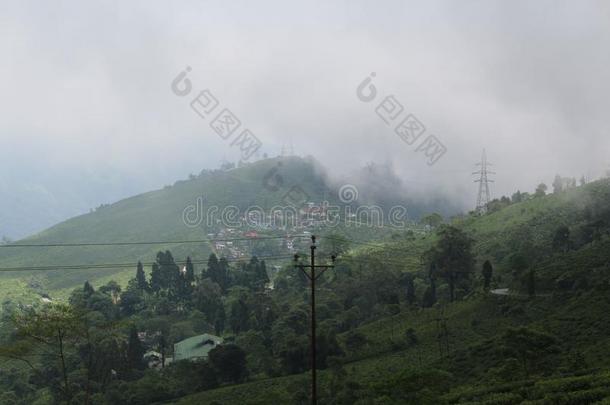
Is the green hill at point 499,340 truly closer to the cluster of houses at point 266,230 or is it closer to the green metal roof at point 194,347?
the green metal roof at point 194,347

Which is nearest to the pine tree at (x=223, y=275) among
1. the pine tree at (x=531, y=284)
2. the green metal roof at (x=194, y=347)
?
the green metal roof at (x=194, y=347)

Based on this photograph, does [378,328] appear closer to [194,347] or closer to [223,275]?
[194,347]

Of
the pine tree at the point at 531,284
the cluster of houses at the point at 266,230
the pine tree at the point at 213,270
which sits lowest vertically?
the pine tree at the point at 531,284

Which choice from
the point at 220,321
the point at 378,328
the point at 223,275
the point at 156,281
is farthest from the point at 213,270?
the point at 378,328

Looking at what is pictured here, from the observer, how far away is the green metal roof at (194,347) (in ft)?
257

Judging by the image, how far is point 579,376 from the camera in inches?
1485

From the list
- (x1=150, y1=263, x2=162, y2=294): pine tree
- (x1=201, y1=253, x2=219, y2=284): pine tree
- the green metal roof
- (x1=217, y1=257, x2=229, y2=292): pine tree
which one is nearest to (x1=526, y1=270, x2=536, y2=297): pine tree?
the green metal roof

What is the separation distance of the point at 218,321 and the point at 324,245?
126 ft

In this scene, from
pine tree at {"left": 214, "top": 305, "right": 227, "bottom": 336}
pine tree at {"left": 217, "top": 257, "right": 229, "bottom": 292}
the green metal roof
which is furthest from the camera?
pine tree at {"left": 217, "top": 257, "right": 229, "bottom": 292}

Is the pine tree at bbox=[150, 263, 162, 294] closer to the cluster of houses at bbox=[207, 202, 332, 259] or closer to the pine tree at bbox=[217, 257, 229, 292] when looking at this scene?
the pine tree at bbox=[217, 257, 229, 292]

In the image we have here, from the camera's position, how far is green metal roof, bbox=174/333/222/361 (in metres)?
78.3

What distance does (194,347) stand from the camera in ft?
261

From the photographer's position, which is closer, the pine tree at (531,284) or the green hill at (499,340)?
the green hill at (499,340)

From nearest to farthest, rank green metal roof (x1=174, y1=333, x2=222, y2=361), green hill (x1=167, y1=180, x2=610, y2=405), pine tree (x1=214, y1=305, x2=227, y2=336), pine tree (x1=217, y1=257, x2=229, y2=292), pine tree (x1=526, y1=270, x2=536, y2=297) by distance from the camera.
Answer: green hill (x1=167, y1=180, x2=610, y2=405) → pine tree (x1=526, y1=270, x2=536, y2=297) → green metal roof (x1=174, y1=333, x2=222, y2=361) → pine tree (x1=214, y1=305, x2=227, y2=336) → pine tree (x1=217, y1=257, x2=229, y2=292)
